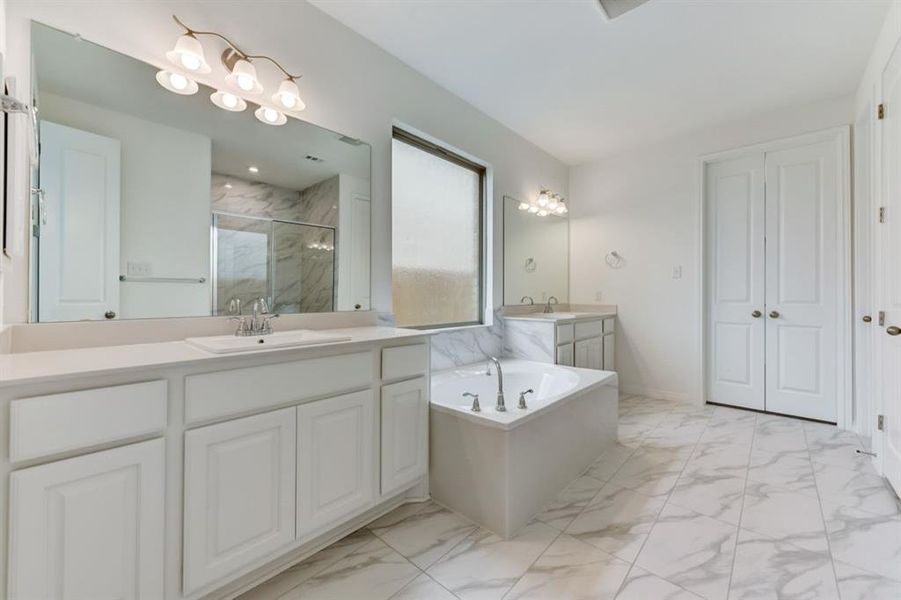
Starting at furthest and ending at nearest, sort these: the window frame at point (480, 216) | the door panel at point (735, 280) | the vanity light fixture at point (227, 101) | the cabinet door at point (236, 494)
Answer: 1. the door panel at point (735, 280)
2. the window frame at point (480, 216)
3. the vanity light fixture at point (227, 101)
4. the cabinet door at point (236, 494)

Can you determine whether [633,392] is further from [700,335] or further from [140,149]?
[140,149]

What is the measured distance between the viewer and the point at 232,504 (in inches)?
48.6

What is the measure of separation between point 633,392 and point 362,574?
3.30 m

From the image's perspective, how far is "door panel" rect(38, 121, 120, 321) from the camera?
1299 millimetres

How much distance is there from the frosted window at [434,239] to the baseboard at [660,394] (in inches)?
72.8

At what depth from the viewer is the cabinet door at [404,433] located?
171 cm

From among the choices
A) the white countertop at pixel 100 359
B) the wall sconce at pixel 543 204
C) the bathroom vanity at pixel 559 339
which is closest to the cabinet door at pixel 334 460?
the white countertop at pixel 100 359

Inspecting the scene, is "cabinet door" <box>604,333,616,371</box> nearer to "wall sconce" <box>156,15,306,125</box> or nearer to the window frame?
the window frame

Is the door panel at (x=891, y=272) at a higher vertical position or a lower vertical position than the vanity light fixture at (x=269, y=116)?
lower

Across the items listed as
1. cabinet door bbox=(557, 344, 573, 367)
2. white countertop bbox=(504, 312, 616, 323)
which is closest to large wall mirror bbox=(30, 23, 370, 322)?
white countertop bbox=(504, 312, 616, 323)

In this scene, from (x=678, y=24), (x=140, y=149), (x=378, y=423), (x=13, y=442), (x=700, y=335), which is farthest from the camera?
(x=700, y=335)

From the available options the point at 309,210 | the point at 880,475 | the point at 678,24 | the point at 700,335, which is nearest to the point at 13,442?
the point at 309,210

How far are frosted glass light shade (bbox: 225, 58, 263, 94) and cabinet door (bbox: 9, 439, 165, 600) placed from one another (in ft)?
4.81

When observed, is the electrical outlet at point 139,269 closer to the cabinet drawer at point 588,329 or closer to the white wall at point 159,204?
the white wall at point 159,204
